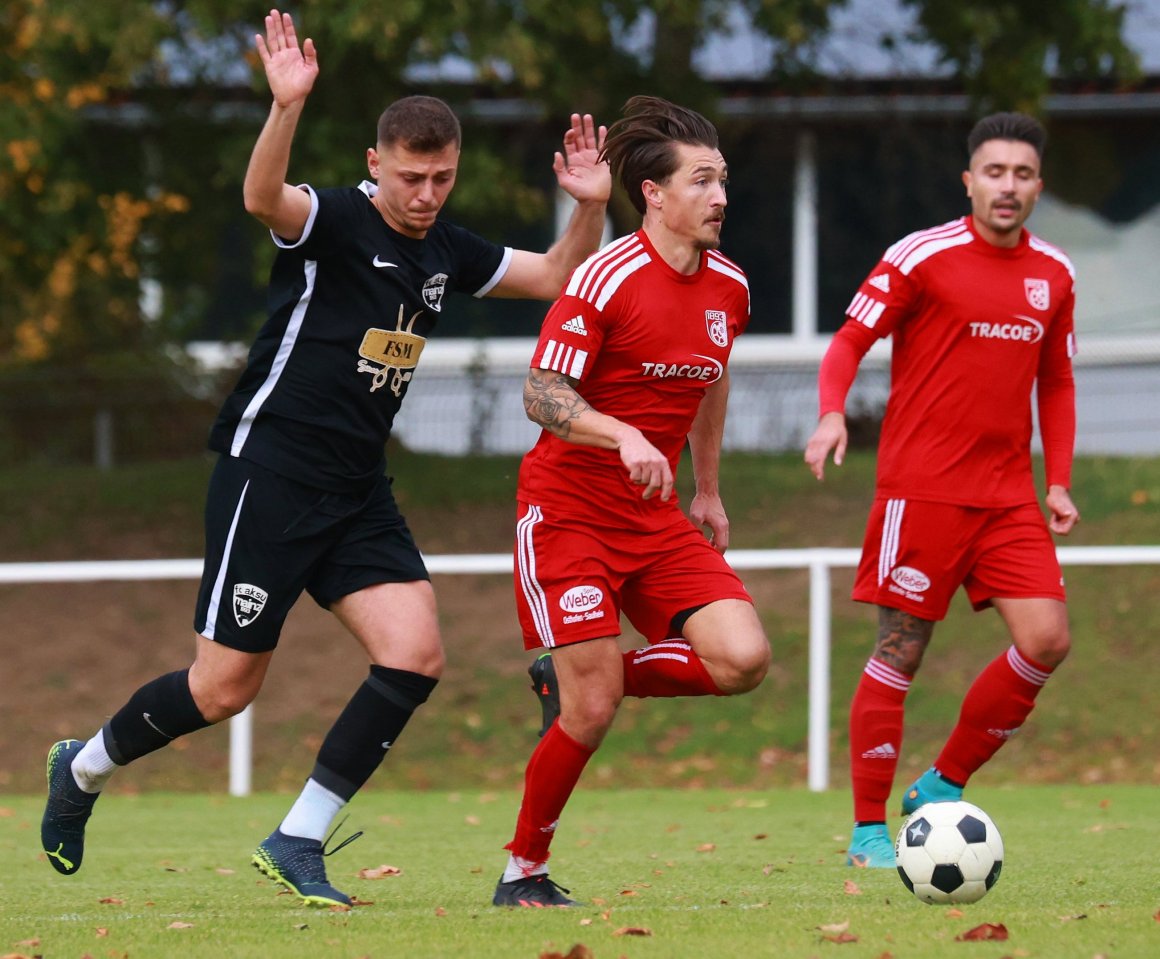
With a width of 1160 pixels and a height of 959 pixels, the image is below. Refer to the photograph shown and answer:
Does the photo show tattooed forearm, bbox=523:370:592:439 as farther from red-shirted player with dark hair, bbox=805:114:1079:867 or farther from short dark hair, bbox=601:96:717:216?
red-shirted player with dark hair, bbox=805:114:1079:867

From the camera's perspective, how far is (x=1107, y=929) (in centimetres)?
470

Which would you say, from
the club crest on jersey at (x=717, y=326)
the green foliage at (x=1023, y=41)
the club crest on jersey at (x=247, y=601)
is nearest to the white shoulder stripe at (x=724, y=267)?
the club crest on jersey at (x=717, y=326)

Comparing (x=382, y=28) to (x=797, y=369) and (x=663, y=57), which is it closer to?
(x=663, y=57)

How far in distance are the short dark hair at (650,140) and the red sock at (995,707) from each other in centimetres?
218

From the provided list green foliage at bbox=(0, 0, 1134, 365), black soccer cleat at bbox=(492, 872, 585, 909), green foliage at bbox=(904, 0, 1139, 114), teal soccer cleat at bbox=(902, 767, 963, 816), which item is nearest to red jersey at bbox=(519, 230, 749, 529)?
black soccer cleat at bbox=(492, 872, 585, 909)

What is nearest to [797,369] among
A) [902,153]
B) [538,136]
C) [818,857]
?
[902,153]

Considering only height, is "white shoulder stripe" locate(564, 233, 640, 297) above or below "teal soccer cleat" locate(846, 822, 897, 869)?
above

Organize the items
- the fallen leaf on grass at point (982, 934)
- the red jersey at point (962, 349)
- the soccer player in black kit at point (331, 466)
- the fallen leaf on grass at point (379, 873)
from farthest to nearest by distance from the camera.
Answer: the fallen leaf on grass at point (379, 873) → the red jersey at point (962, 349) → the soccer player in black kit at point (331, 466) → the fallen leaf on grass at point (982, 934)

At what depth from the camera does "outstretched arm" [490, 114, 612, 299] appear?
240 inches

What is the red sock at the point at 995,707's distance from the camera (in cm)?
658

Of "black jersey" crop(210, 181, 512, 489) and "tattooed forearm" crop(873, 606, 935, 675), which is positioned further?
"tattooed forearm" crop(873, 606, 935, 675)

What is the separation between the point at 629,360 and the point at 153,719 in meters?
1.90

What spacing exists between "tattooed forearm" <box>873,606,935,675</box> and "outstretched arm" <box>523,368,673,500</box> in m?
1.69

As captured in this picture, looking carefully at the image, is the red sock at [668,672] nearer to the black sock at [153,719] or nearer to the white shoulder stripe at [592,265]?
the white shoulder stripe at [592,265]
